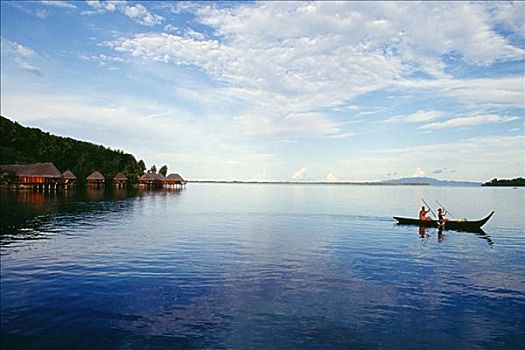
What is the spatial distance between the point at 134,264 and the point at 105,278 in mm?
3297

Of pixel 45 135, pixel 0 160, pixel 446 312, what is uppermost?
pixel 45 135

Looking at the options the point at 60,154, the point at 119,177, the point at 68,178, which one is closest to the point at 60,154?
the point at 60,154

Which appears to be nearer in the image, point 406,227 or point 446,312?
point 446,312

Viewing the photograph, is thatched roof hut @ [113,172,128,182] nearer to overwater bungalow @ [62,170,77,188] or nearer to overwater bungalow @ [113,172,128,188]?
overwater bungalow @ [113,172,128,188]

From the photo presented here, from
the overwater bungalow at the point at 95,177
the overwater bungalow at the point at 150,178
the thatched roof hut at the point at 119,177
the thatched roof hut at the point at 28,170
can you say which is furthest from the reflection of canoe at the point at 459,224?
the overwater bungalow at the point at 150,178

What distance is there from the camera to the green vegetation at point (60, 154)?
101 metres

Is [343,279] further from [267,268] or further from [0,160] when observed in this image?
[0,160]

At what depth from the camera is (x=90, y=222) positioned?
1559 inches

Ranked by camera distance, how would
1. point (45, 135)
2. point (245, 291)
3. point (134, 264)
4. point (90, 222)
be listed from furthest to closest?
point (45, 135)
point (90, 222)
point (134, 264)
point (245, 291)

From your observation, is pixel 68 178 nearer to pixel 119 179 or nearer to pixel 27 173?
pixel 27 173

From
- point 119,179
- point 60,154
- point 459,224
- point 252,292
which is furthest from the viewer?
point 119,179

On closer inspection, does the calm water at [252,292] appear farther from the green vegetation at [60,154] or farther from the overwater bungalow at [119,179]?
the overwater bungalow at [119,179]

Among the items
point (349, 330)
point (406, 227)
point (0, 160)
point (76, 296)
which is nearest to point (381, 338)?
point (349, 330)

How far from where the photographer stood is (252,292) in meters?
17.3
